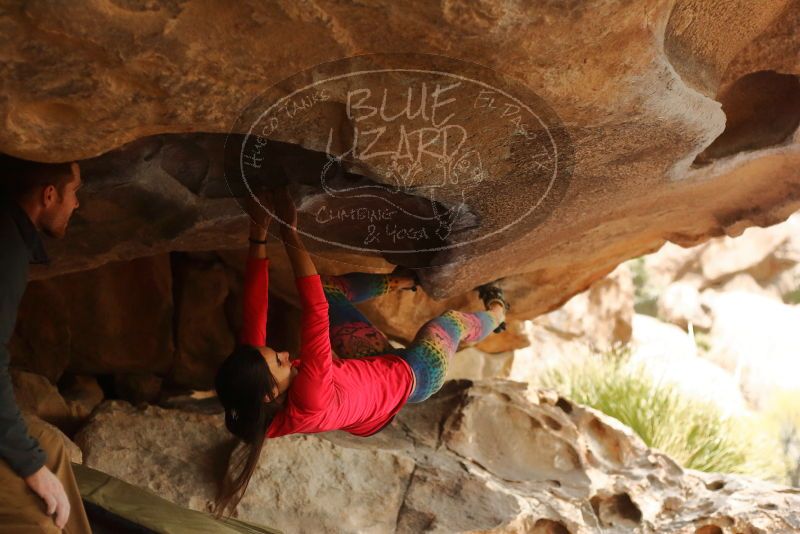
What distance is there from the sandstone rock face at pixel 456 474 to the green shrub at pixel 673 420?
169 cm

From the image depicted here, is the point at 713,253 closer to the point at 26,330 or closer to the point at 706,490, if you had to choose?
the point at 706,490

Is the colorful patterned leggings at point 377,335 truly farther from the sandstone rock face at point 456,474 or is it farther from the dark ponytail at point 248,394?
the dark ponytail at point 248,394

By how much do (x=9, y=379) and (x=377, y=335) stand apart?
155cm

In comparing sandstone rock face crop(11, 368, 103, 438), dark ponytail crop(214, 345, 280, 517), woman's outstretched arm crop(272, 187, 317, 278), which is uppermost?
woman's outstretched arm crop(272, 187, 317, 278)

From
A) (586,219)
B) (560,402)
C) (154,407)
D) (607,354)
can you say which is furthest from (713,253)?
(154,407)

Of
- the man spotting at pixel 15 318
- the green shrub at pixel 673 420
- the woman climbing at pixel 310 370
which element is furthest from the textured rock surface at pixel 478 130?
the green shrub at pixel 673 420

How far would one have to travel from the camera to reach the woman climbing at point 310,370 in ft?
8.49

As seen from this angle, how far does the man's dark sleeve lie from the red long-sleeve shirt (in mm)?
812

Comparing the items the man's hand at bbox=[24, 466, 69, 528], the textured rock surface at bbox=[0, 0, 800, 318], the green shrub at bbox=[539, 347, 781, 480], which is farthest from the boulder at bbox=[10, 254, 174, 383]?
the green shrub at bbox=[539, 347, 781, 480]

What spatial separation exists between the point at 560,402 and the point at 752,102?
1782mm

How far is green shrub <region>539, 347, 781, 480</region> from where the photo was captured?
19.0ft

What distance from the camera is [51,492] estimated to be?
6.76 feet

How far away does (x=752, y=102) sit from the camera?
351 cm

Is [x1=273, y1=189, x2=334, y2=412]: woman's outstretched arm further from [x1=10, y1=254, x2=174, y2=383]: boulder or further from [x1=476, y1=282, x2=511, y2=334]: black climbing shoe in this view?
[x1=10, y1=254, x2=174, y2=383]: boulder
